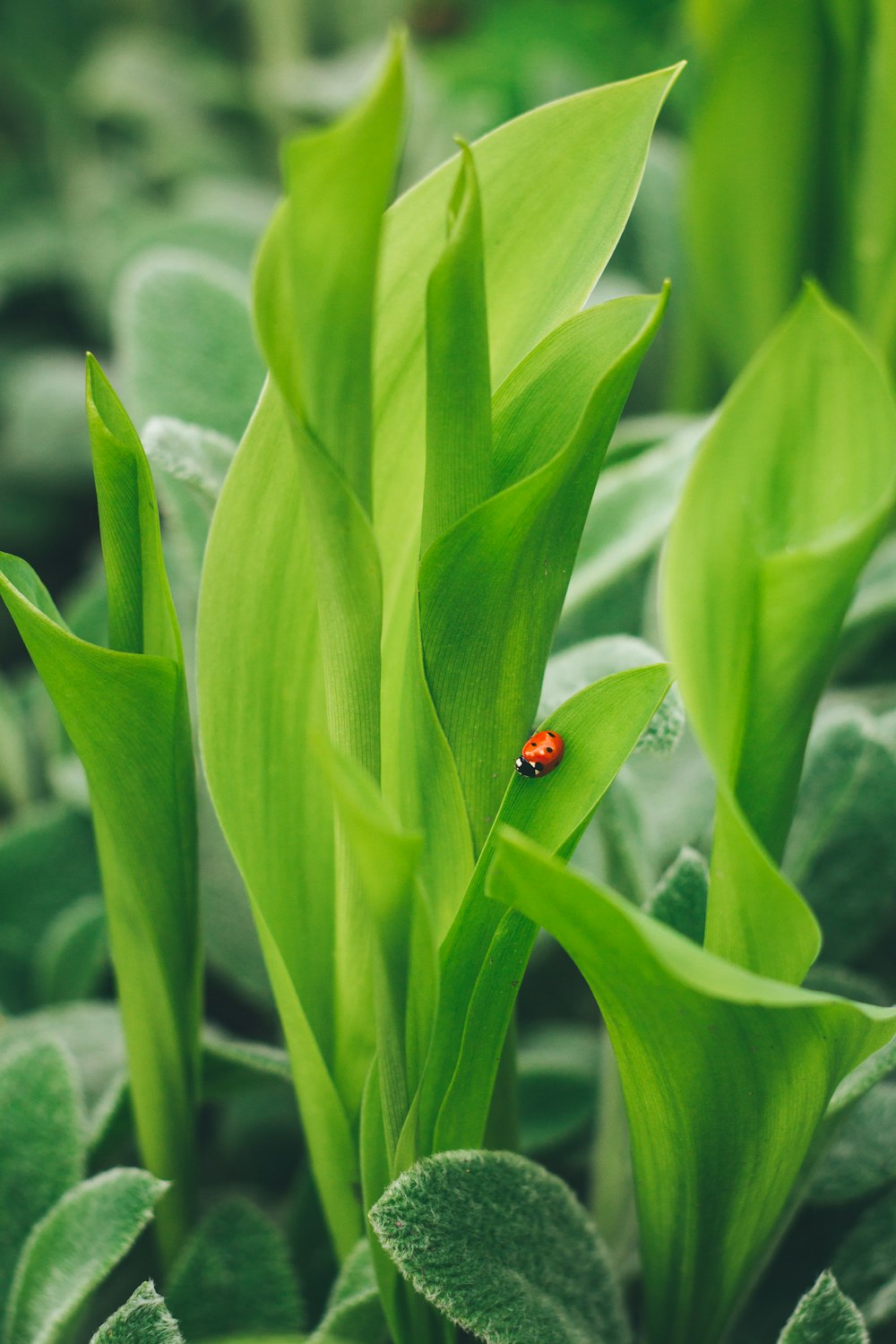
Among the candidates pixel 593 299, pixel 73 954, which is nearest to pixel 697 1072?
pixel 73 954

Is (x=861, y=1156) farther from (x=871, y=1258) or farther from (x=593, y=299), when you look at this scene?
(x=593, y=299)

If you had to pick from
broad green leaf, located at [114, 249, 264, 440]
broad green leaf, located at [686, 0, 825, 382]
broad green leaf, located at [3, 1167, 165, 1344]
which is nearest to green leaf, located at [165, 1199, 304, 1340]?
broad green leaf, located at [3, 1167, 165, 1344]

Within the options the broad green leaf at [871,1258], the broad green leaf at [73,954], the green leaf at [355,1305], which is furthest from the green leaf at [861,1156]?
the broad green leaf at [73,954]

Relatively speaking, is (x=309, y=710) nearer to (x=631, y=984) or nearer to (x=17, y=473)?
(x=631, y=984)

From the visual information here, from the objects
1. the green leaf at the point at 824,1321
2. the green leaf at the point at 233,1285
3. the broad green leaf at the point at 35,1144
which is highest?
the green leaf at the point at 824,1321

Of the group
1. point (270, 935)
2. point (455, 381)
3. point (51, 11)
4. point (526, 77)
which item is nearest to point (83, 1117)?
point (270, 935)

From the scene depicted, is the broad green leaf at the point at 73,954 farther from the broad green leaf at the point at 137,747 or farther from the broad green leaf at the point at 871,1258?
the broad green leaf at the point at 871,1258
